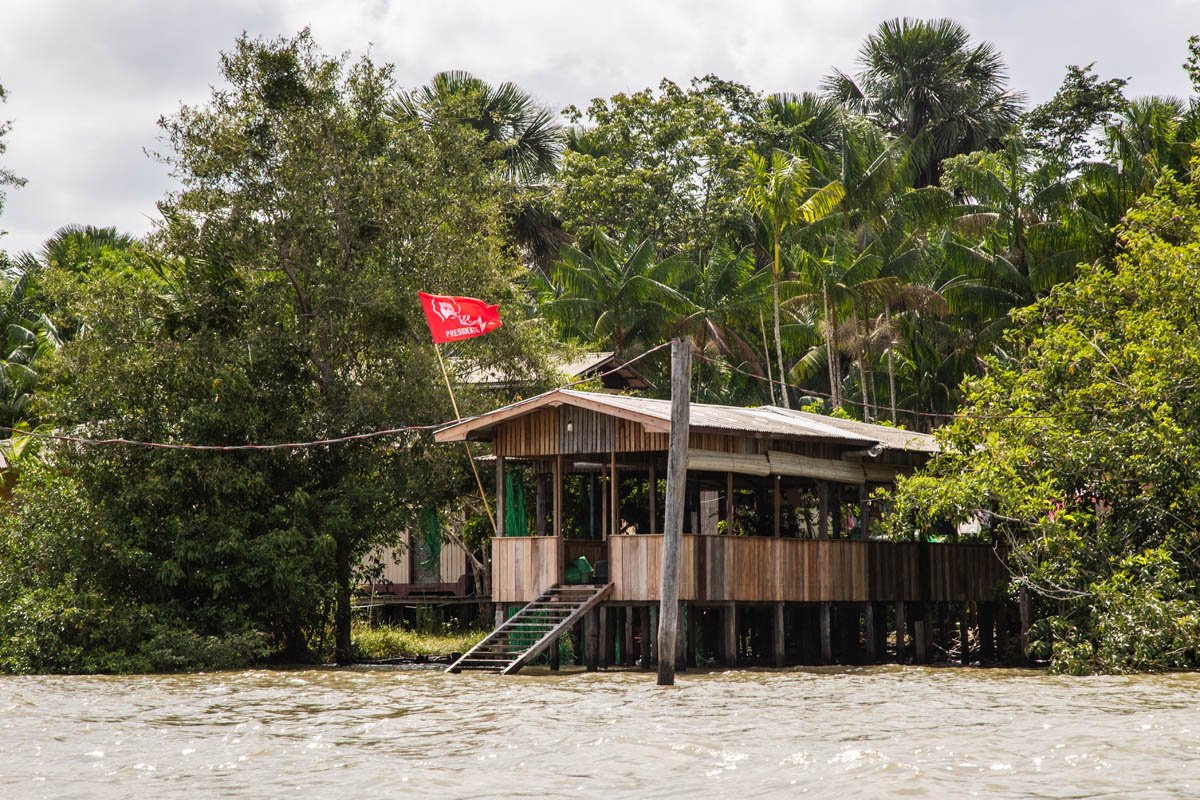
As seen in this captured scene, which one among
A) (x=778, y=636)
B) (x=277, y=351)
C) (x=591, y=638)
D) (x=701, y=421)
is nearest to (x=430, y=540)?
(x=277, y=351)

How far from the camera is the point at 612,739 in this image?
13625 millimetres

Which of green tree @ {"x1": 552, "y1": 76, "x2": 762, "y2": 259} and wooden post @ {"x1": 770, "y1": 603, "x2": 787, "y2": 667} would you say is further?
green tree @ {"x1": 552, "y1": 76, "x2": 762, "y2": 259}

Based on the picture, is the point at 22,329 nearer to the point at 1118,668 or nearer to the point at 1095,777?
the point at 1118,668

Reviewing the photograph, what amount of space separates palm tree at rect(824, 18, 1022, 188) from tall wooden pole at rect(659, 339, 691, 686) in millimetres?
37618

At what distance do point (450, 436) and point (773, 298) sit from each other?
1836cm

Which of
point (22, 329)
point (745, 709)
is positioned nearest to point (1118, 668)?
point (745, 709)

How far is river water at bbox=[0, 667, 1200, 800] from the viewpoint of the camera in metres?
10.9

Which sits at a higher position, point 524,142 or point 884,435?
point 524,142

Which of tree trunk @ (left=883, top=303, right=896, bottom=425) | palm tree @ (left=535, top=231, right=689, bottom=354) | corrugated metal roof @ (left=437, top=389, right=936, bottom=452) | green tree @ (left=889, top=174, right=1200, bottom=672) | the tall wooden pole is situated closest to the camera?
the tall wooden pole

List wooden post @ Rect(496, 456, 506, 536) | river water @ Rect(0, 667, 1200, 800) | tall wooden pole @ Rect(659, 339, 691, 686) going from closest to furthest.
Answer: river water @ Rect(0, 667, 1200, 800)
tall wooden pole @ Rect(659, 339, 691, 686)
wooden post @ Rect(496, 456, 506, 536)

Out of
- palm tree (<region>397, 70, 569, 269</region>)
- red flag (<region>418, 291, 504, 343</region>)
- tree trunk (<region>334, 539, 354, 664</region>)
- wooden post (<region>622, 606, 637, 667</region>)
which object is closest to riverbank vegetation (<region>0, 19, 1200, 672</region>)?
tree trunk (<region>334, 539, 354, 664</region>)

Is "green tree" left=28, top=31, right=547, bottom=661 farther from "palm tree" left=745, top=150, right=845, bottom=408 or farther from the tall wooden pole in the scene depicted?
"palm tree" left=745, top=150, right=845, bottom=408

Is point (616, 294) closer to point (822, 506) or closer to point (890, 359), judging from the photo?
point (890, 359)

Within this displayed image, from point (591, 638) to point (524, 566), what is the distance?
1.64 metres
